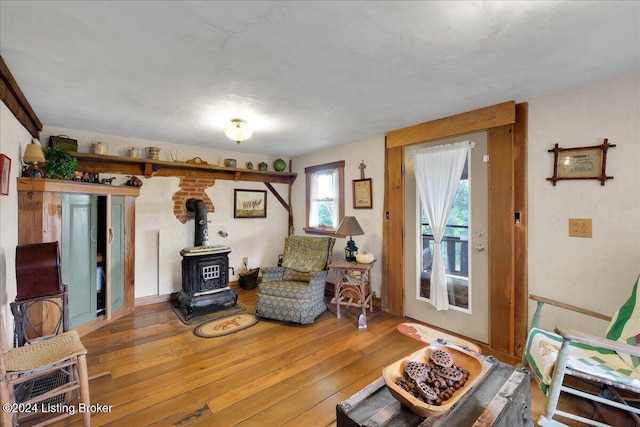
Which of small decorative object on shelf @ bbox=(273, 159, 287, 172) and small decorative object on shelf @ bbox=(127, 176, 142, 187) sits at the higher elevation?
small decorative object on shelf @ bbox=(273, 159, 287, 172)

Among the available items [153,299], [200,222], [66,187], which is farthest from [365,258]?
[66,187]

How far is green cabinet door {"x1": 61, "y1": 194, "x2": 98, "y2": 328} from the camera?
105 inches

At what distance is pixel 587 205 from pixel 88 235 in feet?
14.9

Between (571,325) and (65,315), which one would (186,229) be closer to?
(65,315)

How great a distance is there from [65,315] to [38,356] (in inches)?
23.1

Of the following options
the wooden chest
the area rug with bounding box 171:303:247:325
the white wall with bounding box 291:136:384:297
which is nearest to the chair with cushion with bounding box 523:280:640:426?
the wooden chest

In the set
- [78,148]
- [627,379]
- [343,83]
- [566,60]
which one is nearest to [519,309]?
[627,379]

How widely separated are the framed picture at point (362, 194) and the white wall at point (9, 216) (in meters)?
3.35

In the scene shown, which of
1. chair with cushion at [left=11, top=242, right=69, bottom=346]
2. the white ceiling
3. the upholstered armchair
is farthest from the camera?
the upholstered armchair

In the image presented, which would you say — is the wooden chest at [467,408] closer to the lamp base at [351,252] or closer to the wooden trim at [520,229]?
the wooden trim at [520,229]

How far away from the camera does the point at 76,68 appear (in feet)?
6.00

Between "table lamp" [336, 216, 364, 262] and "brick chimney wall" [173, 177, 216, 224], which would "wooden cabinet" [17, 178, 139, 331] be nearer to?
"brick chimney wall" [173, 177, 216, 224]

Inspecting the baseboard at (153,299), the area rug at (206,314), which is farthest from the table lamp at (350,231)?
the baseboard at (153,299)

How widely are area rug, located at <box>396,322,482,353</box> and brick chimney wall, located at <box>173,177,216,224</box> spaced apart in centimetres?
319
